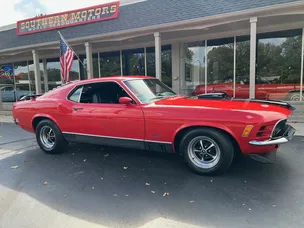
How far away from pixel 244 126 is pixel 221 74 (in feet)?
28.5

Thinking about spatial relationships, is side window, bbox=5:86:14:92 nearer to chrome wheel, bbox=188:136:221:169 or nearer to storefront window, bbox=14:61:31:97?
storefront window, bbox=14:61:31:97

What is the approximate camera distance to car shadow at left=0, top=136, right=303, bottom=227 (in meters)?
2.66

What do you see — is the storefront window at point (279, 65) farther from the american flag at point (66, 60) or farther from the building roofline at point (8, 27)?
the building roofline at point (8, 27)

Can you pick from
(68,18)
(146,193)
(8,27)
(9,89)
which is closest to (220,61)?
(68,18)

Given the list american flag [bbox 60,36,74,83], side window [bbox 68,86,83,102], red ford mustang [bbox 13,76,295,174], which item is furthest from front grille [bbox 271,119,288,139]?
american flag [bbox 60,36,74,83]

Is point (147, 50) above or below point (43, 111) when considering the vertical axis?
above

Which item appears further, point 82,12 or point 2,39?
point 2,39

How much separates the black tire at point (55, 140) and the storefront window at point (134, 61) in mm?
8985

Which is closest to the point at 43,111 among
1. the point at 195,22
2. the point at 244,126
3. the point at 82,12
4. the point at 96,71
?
the point at 244,126

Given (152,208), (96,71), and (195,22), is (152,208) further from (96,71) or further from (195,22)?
(96,71)

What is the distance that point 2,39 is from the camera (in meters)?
14.6

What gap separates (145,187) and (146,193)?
0.18 meters

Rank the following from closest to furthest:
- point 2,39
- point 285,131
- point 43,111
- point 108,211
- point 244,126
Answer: point 108,211
point 244,126
point 285,131
point 43,111
point 2,39

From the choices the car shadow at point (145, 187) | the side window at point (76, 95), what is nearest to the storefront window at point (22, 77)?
the car shadow at point (145, 187)
